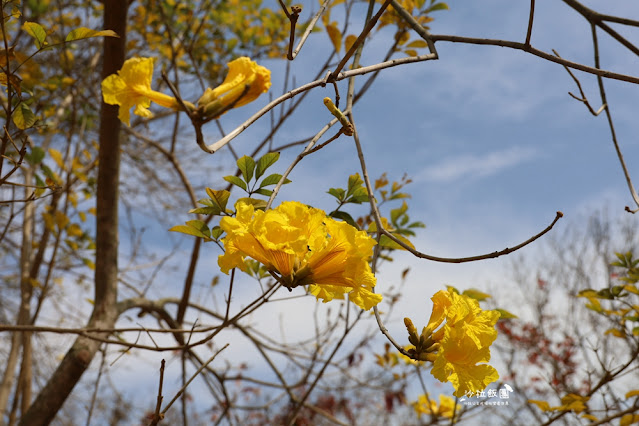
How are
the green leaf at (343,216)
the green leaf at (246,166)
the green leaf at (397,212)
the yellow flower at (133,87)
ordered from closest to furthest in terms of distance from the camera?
the yellow flower at (133,87) → the green leaf at (246,166) → the green leaf at (343,216) → the green leaf at (397,212)

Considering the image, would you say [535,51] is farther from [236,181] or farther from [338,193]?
[236,181]

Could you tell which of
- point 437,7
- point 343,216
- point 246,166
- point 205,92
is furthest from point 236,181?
point 437,7

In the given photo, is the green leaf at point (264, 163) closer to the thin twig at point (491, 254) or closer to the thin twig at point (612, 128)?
the thin twig at point (491, 254)

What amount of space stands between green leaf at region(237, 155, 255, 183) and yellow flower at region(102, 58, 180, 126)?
0.27m

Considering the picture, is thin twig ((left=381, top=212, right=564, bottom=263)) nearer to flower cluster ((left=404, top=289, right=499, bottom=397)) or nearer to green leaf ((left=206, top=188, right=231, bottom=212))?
→ flower cluster ((left=404, top=289, right=499, bottom=397))

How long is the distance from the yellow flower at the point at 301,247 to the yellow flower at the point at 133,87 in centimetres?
23

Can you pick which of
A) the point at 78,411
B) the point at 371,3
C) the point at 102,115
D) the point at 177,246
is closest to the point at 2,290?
the point at 78,411

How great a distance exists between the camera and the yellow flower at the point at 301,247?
810mm

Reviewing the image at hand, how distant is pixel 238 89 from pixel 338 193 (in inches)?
21.9

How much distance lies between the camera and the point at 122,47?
181cm

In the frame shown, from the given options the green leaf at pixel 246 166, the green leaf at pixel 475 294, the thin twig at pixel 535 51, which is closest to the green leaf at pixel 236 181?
the green leaf at pixel 246 166

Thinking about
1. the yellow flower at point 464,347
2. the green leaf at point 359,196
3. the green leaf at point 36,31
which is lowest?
the yellow flower at point 464,347

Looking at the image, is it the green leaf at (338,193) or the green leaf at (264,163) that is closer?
the green leaf at (264,163)

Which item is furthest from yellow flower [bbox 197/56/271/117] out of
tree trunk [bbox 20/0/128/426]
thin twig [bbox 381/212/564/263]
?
tree trunk [bbox 20/0/128/426]
